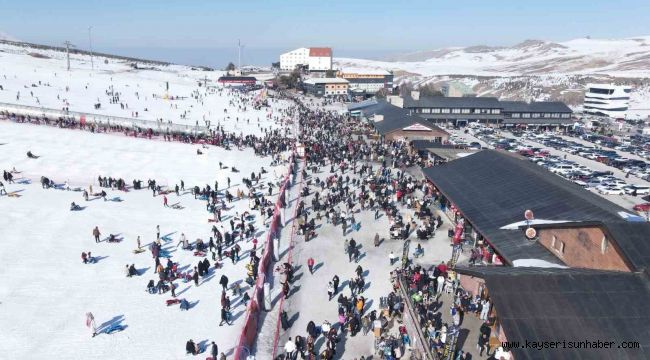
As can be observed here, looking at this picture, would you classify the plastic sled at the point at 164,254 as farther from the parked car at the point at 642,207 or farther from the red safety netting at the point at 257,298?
the parked car at the point at 642,207

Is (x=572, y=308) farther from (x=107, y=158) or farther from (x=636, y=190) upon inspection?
(x=107, y=158)

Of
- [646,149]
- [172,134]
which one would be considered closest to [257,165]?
→ [172,134]

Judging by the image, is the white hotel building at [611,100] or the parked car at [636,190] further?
the white hotel building at [611,100]

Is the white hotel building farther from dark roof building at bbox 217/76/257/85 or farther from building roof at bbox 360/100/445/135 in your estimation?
dark roof building at bbox 217/76/257/85

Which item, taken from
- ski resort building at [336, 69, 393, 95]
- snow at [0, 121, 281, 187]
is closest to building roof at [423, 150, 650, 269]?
snow at [0, 121, 281, 187]

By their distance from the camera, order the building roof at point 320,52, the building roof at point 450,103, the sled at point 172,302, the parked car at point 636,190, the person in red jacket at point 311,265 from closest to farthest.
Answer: the sled at point 172,302, the person in red jacket at point 311,265, the parked car at point 636,190, the building roof at point 450,103, the building roof at point 320,52

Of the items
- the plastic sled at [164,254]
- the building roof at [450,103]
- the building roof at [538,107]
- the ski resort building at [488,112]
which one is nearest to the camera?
the plastic sled at [164,254]

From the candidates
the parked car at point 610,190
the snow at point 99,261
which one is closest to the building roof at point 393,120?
the snow at point 99,261
